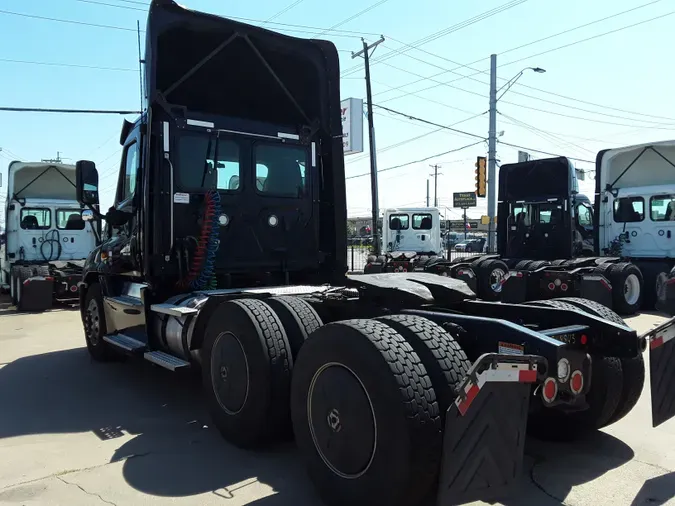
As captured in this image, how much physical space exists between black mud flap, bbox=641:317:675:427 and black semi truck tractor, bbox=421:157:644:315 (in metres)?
8.02

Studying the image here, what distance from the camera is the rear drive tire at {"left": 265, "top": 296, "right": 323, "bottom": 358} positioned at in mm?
4168

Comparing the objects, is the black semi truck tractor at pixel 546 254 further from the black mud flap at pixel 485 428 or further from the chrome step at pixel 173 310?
the black mud flap at pixel 485 428

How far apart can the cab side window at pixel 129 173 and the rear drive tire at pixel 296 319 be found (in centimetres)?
267

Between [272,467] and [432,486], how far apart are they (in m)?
1.46

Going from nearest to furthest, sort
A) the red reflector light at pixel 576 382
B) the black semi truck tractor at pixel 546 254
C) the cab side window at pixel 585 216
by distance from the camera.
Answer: the red reflector light at pixel 576 382, the black semi truck tractor at pixel 546 254, the cab side window at pixel 585 216

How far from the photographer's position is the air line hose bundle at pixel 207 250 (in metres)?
5.79

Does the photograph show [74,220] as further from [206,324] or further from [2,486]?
[2,486]

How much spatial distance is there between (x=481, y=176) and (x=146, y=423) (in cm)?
1941

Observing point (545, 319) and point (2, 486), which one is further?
point (545, 319)

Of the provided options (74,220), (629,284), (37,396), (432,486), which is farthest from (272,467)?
(629,284)

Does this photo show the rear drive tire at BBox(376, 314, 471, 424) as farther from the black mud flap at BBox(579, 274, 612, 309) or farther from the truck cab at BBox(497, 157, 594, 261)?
the truck cab at BBox(497, 157, 594, 261)

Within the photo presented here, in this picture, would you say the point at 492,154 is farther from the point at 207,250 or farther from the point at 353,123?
the point at 207,250

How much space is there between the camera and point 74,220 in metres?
7.41

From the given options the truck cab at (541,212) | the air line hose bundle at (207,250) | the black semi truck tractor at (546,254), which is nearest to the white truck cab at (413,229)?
the black semi truck tractor at (546,254)
